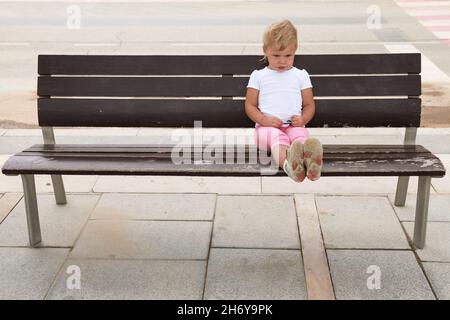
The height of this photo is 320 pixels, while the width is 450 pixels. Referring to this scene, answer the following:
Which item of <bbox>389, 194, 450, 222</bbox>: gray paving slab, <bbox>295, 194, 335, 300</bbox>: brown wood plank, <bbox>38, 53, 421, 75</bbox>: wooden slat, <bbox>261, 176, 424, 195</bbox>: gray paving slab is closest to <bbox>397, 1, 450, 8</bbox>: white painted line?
<bbox>261, 176, 424, 195</bbox>: gray paving slab

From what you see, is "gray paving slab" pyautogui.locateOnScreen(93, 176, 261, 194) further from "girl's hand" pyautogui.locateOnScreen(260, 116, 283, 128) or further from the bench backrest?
"girl's hand" pyautogui.locateOnScreen(260, 116, 283, 128)

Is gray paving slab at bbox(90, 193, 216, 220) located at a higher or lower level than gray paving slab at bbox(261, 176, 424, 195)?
lower

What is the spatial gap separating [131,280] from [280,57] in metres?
1.58

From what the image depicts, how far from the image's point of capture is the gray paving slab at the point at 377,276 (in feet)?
10.3

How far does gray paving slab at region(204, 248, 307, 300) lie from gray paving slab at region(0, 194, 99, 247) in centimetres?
97

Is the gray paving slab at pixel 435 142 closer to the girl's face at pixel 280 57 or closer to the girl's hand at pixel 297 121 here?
the girl's hand at pixel 297 121

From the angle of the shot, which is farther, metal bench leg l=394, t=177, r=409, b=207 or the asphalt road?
the asphalt road

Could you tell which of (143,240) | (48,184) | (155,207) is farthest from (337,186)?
(48,184)

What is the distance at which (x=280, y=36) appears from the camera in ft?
11.2

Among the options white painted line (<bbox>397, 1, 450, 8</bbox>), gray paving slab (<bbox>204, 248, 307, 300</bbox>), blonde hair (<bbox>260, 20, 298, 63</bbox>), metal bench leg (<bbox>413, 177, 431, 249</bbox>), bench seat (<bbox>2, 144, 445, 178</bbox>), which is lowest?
gray paving slab (<bbox>204, 248, 307, 300</bbox>)

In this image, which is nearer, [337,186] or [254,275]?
[254,275]

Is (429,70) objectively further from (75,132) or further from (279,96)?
(279,96)

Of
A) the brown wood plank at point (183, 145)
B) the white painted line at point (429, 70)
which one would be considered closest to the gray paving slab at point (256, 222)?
the brown wood plank at point (183, 145)

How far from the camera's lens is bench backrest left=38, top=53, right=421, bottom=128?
3.81 metres
